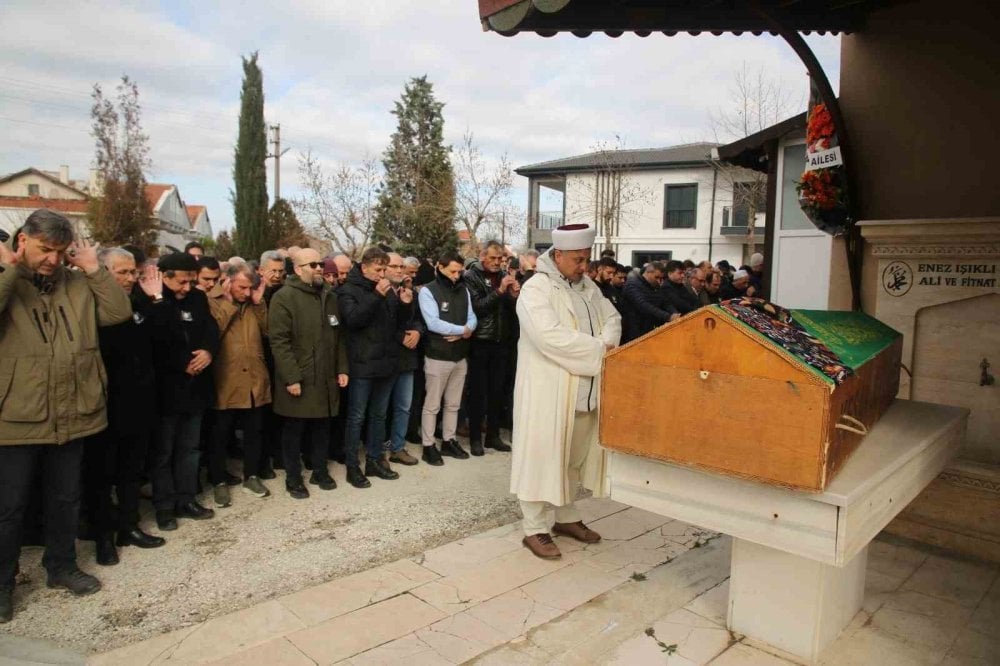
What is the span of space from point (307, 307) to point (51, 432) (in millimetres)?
2037

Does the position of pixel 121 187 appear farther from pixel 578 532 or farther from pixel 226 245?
pixel 578 532

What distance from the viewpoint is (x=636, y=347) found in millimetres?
2854

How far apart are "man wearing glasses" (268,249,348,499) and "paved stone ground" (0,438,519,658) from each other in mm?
322

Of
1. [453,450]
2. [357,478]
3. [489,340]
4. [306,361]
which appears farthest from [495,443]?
[306,361]

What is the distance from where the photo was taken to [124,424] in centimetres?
397

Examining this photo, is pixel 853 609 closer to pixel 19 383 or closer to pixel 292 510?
pixel 292 510

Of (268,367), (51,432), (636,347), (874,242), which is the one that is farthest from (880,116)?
(51,432)

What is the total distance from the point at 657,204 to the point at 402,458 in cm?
2800

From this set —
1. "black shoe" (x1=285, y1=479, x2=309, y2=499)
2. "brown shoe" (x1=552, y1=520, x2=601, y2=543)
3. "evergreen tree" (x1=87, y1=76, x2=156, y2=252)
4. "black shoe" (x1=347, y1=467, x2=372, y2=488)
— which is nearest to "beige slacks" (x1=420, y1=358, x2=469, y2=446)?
"black shoe" (x1=347, y1=467, x2=372, y2=488)

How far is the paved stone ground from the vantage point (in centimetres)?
337

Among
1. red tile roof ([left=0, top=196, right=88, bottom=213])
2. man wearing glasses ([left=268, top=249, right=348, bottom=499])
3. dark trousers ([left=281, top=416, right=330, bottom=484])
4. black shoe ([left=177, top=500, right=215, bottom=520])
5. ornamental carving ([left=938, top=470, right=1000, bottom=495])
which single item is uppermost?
red tile roof ([left=0, top=196, right=88, bottom=213])

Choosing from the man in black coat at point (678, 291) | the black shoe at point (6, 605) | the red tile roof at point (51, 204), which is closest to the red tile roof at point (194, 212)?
the red tile roof at point (51, 204)

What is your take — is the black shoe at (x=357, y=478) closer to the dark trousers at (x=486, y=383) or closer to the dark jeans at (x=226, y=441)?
the dark jeans at (x=226, y=441)

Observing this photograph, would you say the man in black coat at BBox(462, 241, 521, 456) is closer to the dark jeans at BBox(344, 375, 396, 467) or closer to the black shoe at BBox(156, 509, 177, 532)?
the dark jeans at BBox(344, 375, 396, 467)
